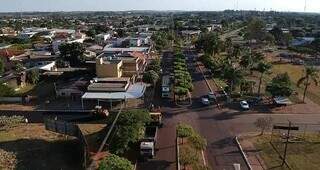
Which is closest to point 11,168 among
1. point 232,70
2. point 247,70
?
point 232,70

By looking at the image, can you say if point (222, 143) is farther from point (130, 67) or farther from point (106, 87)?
point (130, 67)

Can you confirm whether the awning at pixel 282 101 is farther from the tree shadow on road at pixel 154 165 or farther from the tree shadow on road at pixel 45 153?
the tree shadow on road at pixel 45 153

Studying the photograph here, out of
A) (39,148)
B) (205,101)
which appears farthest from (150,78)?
(39,148)

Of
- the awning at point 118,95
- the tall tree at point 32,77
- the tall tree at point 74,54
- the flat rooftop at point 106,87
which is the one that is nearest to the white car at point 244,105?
the awning at point 118,95

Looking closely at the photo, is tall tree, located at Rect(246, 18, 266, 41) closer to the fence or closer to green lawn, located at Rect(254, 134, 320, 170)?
green lawn, located at Rect(254, 134, 320, 170)

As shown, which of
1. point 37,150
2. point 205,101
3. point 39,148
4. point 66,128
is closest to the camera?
point 37,150

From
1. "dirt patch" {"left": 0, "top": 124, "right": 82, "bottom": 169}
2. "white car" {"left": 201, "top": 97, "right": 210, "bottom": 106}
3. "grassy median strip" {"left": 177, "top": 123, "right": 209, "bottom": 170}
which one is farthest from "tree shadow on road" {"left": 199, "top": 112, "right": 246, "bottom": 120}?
"dirt patch" {"left": 0, "top": 124, "right": 82, "bottom": 169}

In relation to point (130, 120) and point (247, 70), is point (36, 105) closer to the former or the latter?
point (130, 120)
